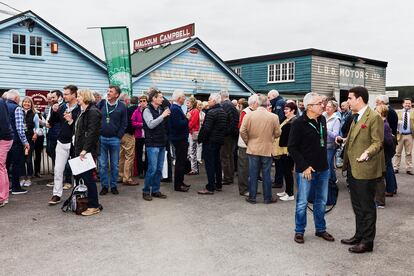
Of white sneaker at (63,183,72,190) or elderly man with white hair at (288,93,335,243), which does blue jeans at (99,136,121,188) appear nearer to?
white sneaker at (63,183,72,190)

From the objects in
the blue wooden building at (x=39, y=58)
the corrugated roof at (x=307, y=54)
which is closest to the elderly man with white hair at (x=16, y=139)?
the blue wooden building at (x=39, y=58)

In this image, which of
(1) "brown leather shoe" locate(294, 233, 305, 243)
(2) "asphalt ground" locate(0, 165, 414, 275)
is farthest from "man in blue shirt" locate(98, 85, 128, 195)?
(1) "brown leather shoe" locate(294, 233, 305, 243)

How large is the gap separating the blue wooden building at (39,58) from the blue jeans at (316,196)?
15.1 meters

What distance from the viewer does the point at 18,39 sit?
17.2m

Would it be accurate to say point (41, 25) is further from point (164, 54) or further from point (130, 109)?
point (130, 109)

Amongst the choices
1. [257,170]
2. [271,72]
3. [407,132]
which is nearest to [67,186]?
[257,170]

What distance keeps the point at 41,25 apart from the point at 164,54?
683 centimetres

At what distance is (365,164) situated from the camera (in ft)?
15.7

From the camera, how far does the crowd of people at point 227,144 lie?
16.1 ft

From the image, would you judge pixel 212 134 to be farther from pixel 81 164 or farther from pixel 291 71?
pixel 291 71

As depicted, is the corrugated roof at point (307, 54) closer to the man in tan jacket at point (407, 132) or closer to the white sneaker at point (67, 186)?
the man in tan jacket at point (407, 132)

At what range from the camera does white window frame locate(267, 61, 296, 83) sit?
29828 millimetres

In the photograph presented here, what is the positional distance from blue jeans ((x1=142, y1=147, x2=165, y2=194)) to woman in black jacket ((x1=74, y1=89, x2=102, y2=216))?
1.13 m

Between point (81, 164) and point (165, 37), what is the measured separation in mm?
19735
